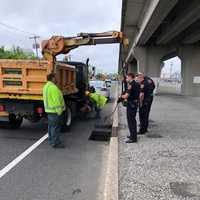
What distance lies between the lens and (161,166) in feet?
22.2

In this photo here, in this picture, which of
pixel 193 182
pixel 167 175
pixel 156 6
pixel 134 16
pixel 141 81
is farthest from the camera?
pixel 134 16

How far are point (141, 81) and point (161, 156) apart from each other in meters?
3.60

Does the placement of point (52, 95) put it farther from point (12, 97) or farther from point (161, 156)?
point (161, 156)

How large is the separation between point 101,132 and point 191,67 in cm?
2369

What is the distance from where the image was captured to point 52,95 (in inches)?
350

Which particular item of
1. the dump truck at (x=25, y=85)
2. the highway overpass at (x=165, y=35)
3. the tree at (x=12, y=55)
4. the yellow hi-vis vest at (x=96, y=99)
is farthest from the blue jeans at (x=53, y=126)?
the tree at (x=12, y=55)

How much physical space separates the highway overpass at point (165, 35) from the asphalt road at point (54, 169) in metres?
8.84

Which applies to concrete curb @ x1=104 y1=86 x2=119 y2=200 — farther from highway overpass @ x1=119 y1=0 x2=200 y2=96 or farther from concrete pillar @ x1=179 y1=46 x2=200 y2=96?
concrete pillar @ x1=179 y1=46 x2=200 y2=96

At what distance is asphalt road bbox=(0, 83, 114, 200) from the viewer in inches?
224

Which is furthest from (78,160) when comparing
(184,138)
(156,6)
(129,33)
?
(129,33)

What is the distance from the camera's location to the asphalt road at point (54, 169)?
5695 mm

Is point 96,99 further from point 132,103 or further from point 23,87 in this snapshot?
point 132,103

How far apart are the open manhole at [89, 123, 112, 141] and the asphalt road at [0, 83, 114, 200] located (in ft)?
0.96

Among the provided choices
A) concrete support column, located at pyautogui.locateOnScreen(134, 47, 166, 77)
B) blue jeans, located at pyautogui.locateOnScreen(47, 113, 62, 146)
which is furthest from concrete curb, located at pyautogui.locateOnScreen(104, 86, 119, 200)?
concrete support column, located at pyautogui.locateOnScreen(134, 47, 166, 77)
